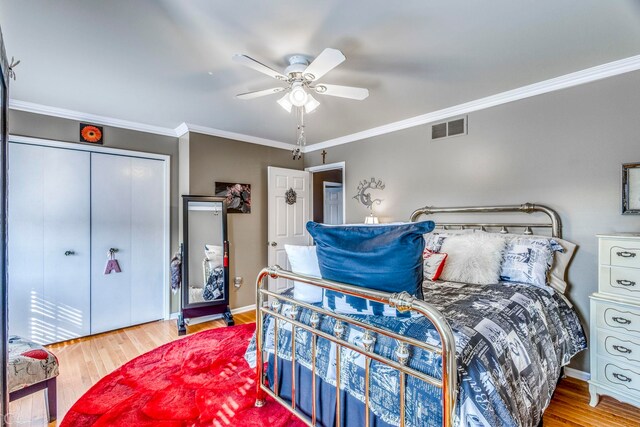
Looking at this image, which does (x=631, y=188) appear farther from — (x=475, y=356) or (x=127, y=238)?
(x=127, y=238)

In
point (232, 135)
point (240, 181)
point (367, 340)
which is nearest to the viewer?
point (367, 340)

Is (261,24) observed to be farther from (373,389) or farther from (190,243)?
(190,243)

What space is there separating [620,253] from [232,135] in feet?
13.4

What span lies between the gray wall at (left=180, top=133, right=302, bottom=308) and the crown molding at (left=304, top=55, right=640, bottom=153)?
1591 millimetres

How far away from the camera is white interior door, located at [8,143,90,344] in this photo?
2.92 meters

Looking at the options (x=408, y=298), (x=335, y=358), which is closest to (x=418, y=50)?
(x=408, y=298)

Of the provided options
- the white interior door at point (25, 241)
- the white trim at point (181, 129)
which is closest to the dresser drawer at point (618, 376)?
the white trim at point (181, 129)

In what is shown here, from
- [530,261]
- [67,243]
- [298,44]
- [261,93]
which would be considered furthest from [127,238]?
[530,261]

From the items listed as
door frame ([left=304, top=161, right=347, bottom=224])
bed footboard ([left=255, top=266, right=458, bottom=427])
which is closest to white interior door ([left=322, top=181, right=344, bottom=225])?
door frame ([left=304, top=161, right=347, bottom=224])

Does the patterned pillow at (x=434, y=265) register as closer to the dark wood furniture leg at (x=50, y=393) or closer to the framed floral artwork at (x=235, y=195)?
the framed floral artwork at (x=235, y=195)

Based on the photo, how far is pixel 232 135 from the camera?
4047mm

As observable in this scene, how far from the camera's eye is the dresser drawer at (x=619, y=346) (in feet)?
6.31

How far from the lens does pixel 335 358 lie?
1522 millimetres

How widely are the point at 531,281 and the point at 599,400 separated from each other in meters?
0.94
